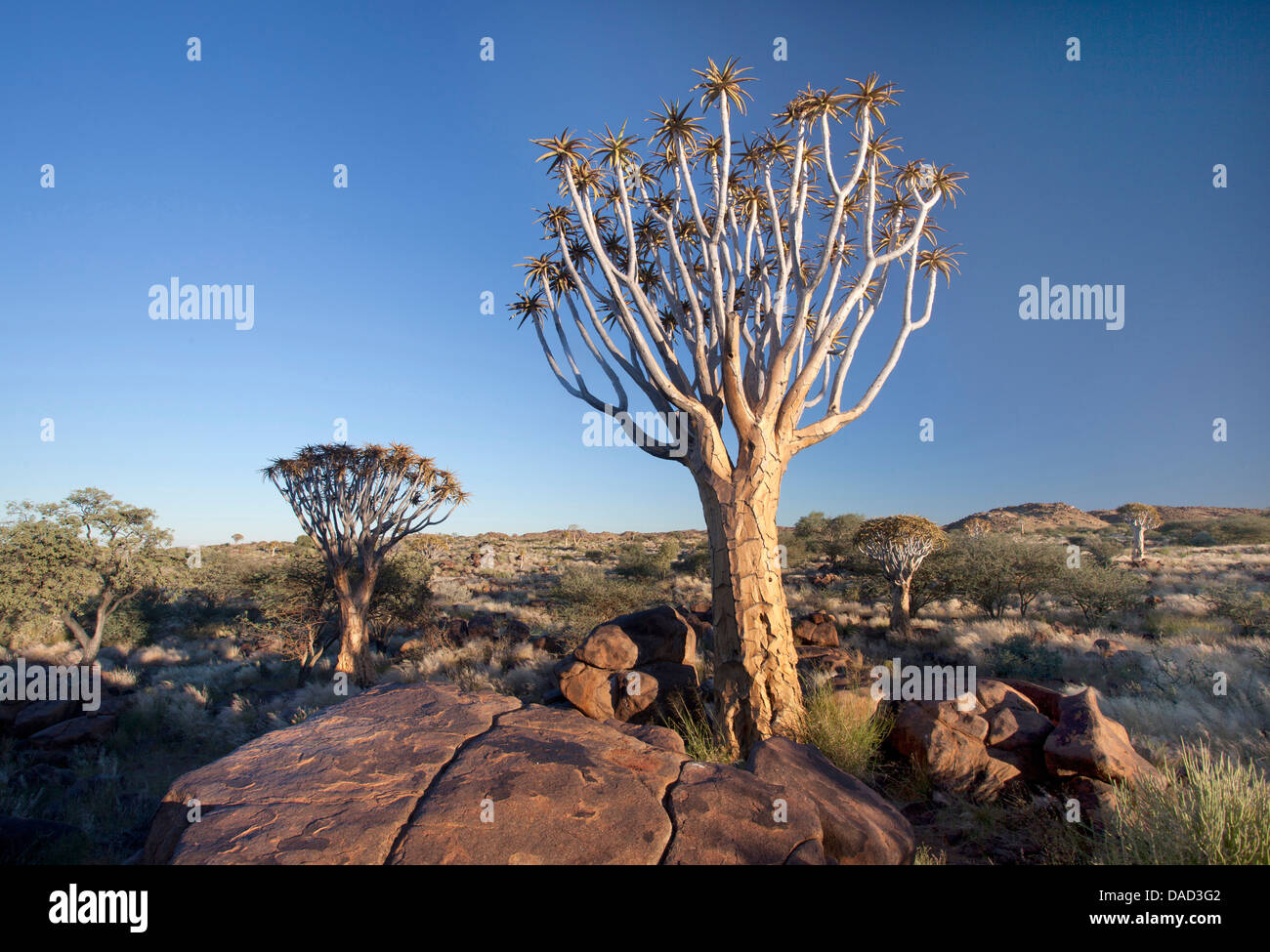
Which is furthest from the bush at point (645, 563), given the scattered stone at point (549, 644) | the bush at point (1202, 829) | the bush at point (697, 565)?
the bush at point (1202, 829)

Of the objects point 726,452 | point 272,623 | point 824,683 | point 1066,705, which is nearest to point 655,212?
point 726,452

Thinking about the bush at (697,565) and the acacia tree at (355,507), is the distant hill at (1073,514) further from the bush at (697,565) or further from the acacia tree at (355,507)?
the acacia tree at (355,507)

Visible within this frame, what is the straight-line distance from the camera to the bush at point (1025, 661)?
384 inches

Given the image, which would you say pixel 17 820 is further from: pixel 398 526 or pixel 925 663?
pixel 925 663

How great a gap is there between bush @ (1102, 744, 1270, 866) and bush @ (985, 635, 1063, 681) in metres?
6.52

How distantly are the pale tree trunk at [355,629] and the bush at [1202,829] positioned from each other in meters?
13.6

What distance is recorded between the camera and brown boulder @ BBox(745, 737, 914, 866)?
3410 mm

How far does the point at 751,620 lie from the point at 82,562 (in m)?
20.3

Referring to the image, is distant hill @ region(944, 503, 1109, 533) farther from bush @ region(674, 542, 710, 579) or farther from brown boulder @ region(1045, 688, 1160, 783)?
brown boulder @ region(1045, 688, 1160, 783)

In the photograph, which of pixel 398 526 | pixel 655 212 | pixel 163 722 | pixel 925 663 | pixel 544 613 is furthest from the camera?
pixel 544 613

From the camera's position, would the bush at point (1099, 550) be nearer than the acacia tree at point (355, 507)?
No

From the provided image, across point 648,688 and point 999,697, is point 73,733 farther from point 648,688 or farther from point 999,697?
point 999,697
